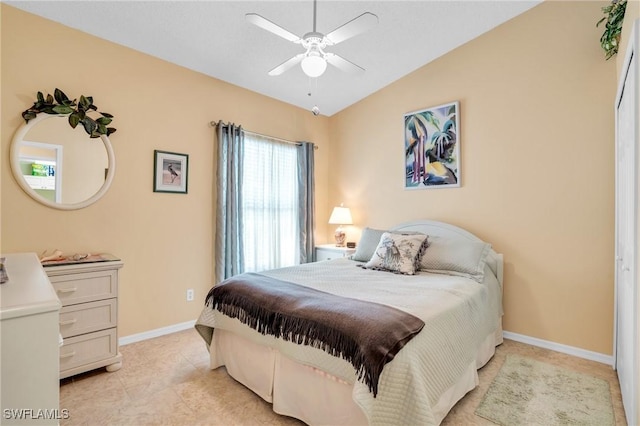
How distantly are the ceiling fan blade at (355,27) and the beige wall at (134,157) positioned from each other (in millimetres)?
1897

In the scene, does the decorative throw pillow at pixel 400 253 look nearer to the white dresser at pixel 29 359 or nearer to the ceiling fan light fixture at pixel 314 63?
the ceiling fan light fixture at pixel 314 63

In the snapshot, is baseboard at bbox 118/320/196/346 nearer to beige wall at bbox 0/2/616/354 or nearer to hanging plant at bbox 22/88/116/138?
beige wall at bbox 0/2/616/354

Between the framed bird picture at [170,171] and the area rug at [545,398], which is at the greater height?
the framed bird picture at [170,171]

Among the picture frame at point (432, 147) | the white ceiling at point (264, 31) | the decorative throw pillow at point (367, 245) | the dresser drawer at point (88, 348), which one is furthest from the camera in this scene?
the picture frame at point (432, 147)

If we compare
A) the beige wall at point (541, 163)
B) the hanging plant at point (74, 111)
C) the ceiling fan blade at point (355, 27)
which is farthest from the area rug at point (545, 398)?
the hanging plant at point (74, 111)

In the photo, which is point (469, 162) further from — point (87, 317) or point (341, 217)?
point (87, 317)

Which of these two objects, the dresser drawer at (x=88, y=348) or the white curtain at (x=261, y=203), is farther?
the white curtain at (x=261, y=203)

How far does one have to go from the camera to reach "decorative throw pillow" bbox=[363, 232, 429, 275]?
276 cm

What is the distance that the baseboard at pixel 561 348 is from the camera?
2570 millimetres

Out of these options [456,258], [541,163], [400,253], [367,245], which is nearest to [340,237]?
[367,245]

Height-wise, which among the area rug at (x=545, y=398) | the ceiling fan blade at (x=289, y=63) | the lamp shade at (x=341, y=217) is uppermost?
the ceiling fan blade at (x=289, y=63)

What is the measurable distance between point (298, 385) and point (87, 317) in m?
1.64

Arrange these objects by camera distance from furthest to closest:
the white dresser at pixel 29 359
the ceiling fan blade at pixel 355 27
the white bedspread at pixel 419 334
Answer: the ceiling fan blade at pixel 355 27 < the white bedspread at pixel 419 334 < the white dresser at pixel 29 359

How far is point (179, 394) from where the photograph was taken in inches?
82.5
